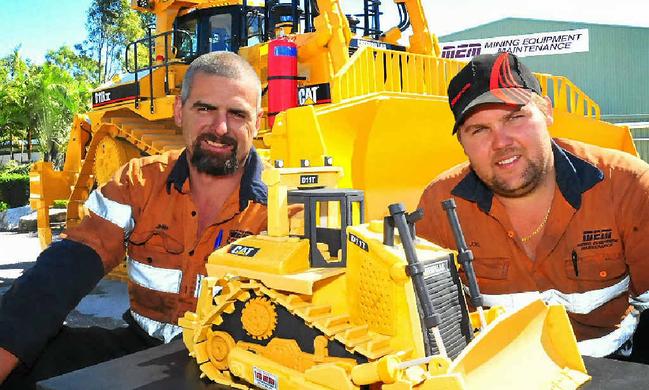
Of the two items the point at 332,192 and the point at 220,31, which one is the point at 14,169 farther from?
the point at 332,192

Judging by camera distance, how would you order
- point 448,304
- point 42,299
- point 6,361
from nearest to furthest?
point 448,304 → point 6,361 → point 42,299

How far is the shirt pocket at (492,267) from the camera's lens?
254 cm

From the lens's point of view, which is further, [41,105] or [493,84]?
[41,105]

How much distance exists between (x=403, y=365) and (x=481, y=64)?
1293 millimetres

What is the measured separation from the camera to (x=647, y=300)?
7.91ft

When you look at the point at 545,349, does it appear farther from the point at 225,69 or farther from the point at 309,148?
the point at 309,148

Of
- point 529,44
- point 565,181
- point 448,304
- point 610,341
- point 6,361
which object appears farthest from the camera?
point 529,44

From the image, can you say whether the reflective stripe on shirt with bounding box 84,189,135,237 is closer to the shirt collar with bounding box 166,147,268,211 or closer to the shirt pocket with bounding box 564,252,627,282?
the shirt collar with bounding box 166,147,268,211

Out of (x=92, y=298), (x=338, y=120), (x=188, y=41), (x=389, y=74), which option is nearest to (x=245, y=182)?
(x=338, y=120)

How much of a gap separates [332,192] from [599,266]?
1.22m

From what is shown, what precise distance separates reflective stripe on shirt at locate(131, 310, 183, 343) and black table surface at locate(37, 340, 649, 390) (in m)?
0.67

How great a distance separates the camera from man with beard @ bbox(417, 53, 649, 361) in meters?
2.33

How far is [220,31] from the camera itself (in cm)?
755

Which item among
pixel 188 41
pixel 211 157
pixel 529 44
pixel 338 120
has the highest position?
pixel 529 44
